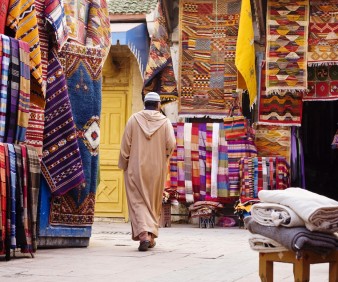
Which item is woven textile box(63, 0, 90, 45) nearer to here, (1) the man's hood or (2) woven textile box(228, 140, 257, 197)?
(1) the man's hood

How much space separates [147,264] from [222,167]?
23.6ft

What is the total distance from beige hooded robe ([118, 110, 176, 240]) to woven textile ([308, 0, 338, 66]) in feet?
16.0

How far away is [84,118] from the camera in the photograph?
8750mm

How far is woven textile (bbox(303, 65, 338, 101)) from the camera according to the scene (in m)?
13.6

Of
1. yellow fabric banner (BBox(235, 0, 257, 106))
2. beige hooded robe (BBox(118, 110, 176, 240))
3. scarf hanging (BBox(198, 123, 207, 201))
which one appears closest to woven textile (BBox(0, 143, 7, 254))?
beige hooded robe (BBox(118, 110, 176, 240))

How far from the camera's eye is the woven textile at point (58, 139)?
324 inches

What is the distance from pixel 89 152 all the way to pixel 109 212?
269 inches

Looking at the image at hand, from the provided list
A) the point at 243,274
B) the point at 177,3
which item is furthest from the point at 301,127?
the point at 243,274

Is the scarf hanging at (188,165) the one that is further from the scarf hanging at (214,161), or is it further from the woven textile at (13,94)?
the woven textile at (13,94)

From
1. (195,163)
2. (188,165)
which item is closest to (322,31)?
(195,163)

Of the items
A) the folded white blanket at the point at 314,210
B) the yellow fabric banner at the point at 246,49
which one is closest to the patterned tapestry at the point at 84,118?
the folded white blanket at the point at 314,210

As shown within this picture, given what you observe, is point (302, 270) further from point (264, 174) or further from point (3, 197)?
point (264, 174)

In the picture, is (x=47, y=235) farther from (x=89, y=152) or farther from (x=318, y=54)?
(x=318, y=54)

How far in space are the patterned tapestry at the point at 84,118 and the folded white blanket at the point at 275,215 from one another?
12.2 feet
